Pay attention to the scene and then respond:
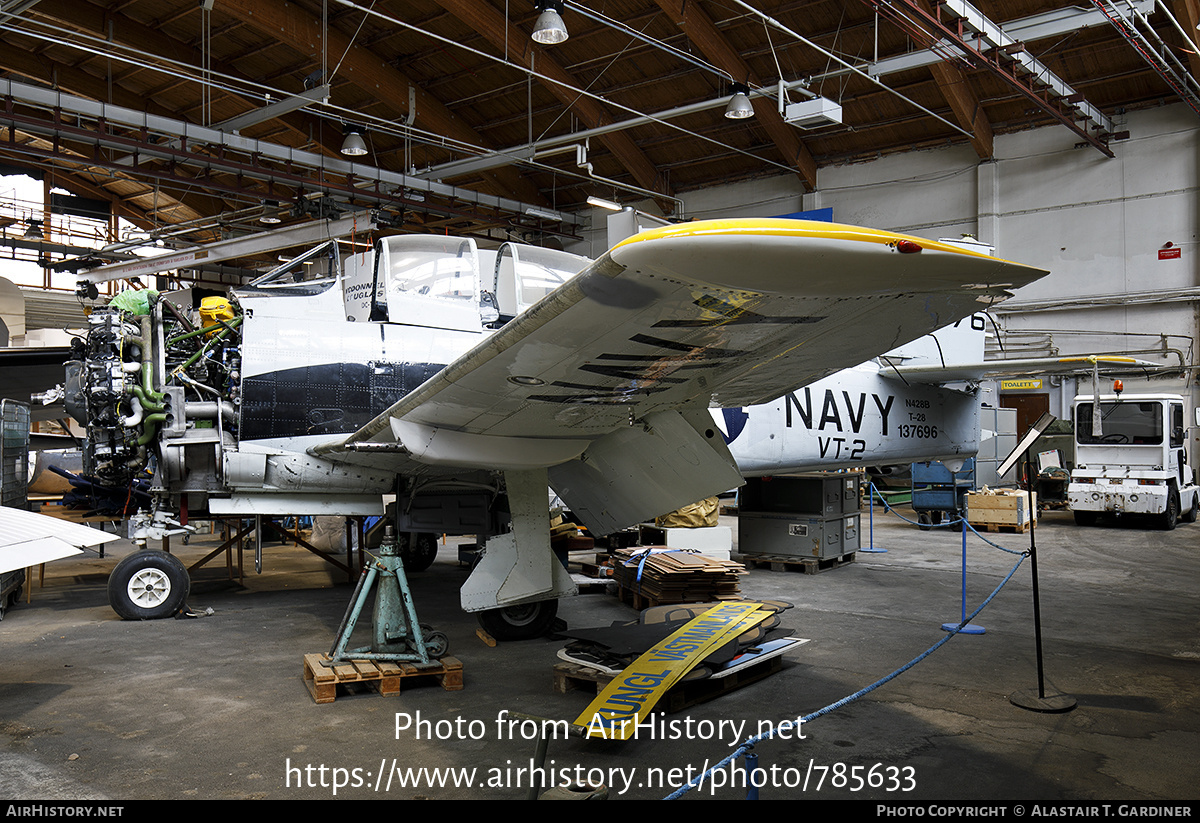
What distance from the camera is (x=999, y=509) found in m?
14.9

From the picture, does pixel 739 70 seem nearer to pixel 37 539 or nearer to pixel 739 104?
pixel 739 104

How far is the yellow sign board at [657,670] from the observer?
426cm

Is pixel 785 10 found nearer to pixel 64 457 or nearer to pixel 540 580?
pixel 540 580

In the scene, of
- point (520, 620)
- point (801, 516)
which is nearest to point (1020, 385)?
point (801, 516)

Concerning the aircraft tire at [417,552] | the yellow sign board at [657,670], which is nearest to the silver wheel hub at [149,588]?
the aircraft tire at [417,552]

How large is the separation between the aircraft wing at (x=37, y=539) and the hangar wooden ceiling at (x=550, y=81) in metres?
11.3

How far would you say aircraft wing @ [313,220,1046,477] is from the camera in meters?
2.61

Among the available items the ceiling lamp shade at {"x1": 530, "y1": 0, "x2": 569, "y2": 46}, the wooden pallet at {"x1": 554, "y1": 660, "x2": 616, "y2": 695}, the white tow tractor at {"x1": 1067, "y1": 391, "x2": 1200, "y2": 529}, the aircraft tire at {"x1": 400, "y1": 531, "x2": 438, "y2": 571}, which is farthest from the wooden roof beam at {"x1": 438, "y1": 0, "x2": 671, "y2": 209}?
the wooden pallet at {"x1": 554, "y1": 660, "x2": 616, "y2": 695}

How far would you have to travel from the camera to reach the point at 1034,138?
20.5 meters

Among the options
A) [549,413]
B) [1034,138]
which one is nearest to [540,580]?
[549,413]

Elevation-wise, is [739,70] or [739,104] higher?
[739,70]

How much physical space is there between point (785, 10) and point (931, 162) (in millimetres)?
7102

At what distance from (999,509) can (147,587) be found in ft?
45.8

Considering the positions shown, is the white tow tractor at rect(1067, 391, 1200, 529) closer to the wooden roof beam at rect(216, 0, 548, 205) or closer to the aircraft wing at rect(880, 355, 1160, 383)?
the aircraft wing at rect(880, 355, 1160, 383)
